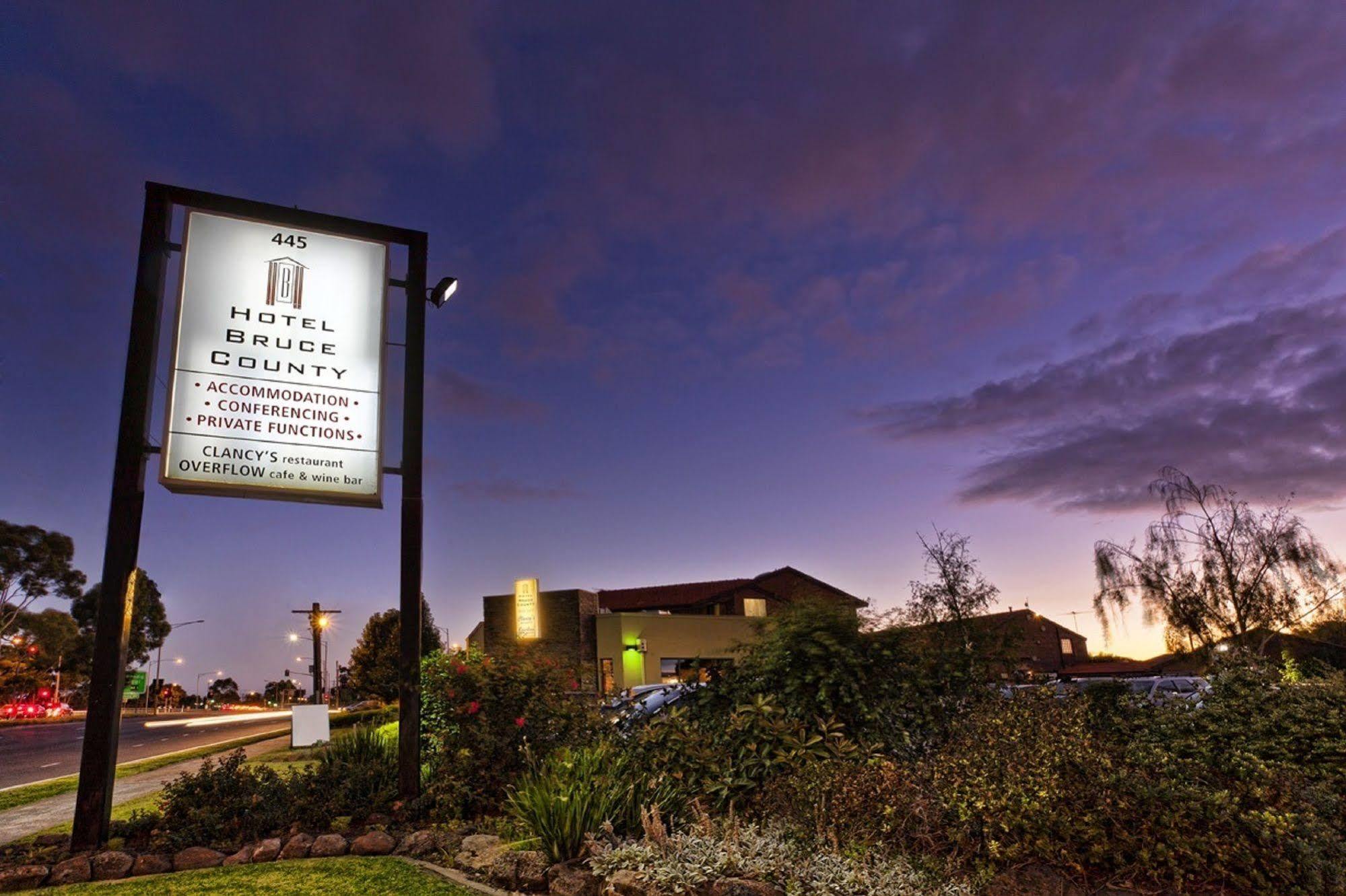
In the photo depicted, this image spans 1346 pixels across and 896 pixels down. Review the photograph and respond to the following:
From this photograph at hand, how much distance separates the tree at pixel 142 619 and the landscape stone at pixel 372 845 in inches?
3090

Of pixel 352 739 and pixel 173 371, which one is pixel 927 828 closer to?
pixel 352 739

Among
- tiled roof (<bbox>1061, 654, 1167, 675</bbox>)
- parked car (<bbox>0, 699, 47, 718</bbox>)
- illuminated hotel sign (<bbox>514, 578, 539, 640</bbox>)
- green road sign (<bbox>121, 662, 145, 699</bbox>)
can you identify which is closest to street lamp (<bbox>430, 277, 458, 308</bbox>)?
illuminated hotel sign (<bbox>514, 578, 539, 640</bbox>)

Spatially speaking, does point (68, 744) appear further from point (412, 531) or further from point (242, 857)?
point (242, 857)

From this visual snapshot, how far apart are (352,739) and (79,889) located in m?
3.78

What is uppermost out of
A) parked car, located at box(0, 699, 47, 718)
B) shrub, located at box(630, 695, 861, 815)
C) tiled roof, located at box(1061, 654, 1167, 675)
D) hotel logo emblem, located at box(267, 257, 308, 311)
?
hotel logo emblem, located at box(267, 257, 308, 311)

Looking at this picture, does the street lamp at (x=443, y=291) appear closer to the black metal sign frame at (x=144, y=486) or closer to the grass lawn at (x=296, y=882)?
the black metal sign frame at (x=144, y=486)

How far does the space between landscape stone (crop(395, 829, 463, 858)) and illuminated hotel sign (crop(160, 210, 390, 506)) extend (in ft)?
11.8

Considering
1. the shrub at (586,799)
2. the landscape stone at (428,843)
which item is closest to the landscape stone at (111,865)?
the landscape stone at (428,843)

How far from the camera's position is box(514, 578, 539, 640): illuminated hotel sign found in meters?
36.7

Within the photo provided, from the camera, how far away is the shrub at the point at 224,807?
6992 mm

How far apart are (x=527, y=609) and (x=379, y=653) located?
73.7 feet

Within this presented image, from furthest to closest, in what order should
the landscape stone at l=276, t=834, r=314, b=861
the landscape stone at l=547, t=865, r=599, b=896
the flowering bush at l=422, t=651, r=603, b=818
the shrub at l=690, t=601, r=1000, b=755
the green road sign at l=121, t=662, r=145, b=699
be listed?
the green road sign at l=121, t=662, r=145, b=699
the flowering bush at l=422, t=651, r=603, b=818
the shrub at l=690, t=601, r=1000, b=755
the landscape stone at l=276, t=834, r=314, b=861
the landscape stone at l=547, t=865, r=599, b=896

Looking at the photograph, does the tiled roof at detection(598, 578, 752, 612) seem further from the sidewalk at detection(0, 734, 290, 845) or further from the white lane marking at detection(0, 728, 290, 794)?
the sidewalk at detection(0, 734, 290, 845)

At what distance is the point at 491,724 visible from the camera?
8.30 m
